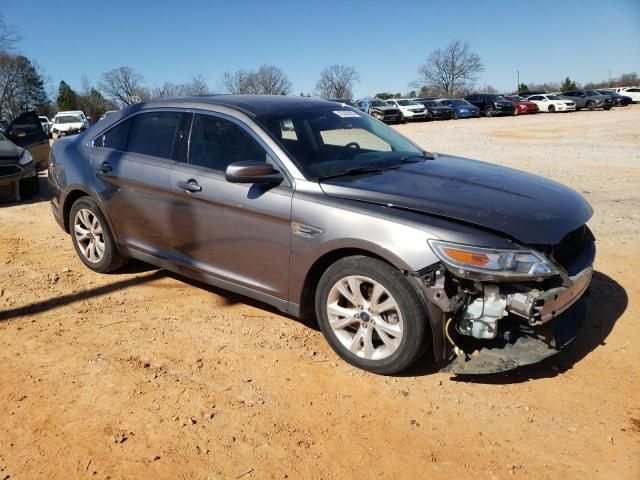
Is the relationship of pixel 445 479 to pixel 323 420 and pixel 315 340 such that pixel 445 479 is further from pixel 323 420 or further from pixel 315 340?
pixel 315 340

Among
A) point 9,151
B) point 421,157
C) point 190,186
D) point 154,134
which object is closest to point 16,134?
point 9,151

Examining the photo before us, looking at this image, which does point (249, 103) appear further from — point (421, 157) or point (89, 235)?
point (89, 235)

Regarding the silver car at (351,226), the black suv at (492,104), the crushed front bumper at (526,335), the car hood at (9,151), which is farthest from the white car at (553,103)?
the crushed front bumper at (526,335)

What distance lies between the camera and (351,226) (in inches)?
127

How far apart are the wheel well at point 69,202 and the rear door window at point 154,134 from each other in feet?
2.87

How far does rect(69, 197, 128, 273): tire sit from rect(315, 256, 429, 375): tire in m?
2.49

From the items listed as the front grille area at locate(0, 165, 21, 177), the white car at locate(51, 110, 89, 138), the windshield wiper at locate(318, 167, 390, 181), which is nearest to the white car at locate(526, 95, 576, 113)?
the white car at locate(51, 110, 89, 138)

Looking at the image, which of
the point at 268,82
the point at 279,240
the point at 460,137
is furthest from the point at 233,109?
the point at 268,82

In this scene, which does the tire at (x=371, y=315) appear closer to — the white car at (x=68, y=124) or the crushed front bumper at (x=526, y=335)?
the crushed front bumper at (x=526, y=335)

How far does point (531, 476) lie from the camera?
2.48 metres

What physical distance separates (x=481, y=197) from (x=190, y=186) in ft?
6.98

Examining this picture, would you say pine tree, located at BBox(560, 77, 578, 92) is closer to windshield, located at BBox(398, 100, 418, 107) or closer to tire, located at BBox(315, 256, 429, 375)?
windshield, located at BBox(398, 100, 418, 107)

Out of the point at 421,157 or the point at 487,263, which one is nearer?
the point at 487,263

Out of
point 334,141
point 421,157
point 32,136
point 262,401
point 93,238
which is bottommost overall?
point 262,401
